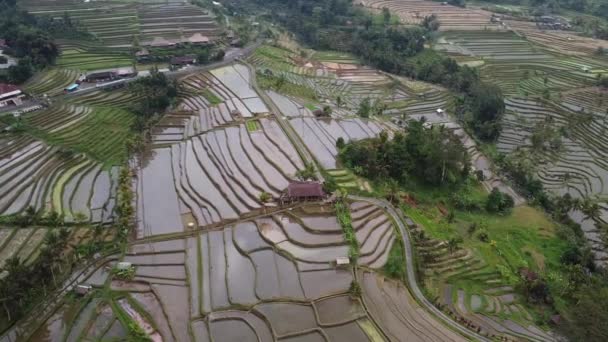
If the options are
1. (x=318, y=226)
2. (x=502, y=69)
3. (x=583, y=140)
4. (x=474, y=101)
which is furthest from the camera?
(x=502, y=69)

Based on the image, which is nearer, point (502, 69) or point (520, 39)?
point (502, 69)

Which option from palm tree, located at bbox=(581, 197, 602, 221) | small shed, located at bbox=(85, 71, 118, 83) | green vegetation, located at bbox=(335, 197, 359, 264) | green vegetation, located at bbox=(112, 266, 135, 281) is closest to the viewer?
green vegetation, located at bbox=(112, 266, 135, 281)

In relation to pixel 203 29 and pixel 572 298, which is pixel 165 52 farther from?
pixel 572 298

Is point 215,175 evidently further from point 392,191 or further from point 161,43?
point 161,43

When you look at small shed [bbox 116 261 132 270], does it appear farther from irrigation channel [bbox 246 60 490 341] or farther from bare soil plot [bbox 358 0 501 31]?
bare soil plot [bbox 358 0 501 31]

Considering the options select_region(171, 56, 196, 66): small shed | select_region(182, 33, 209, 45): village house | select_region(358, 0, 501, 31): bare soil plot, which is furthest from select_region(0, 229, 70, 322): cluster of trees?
select_region(358, 0, 501, 31): bare soil plot

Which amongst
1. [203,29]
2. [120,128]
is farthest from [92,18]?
[120,128]
